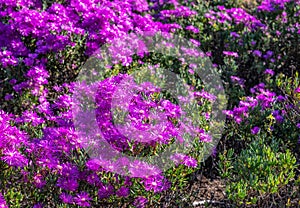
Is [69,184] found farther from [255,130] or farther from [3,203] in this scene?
[255,130]

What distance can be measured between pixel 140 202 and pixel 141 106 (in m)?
0.69

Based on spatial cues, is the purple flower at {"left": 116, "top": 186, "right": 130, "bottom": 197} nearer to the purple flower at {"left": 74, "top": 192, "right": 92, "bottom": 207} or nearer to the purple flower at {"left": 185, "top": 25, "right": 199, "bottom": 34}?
the purple flower at {"left": 74, "top": 192, "right": 92, "bottom": 207}

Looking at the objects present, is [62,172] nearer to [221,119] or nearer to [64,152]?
[64,152]

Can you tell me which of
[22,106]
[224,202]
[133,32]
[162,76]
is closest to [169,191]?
[224,202]

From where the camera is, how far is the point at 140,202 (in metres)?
3.23

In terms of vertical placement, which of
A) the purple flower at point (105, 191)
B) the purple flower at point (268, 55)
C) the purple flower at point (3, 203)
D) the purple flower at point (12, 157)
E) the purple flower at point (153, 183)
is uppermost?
the purple flower at point (12, 157)

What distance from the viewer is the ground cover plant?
10.2ft

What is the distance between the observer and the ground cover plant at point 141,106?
122 inches

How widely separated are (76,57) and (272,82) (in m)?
2.45

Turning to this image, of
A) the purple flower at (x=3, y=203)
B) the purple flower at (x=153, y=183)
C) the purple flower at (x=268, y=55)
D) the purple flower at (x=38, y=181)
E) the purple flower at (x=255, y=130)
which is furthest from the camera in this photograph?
the purple flower at (x=268, y=55)

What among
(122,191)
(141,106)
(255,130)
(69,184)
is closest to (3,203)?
(69,184)

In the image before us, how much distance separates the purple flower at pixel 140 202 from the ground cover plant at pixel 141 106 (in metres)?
0.01

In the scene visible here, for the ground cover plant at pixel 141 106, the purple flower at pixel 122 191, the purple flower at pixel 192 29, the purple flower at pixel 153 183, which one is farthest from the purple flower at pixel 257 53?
the purple flower at pixel 122 191

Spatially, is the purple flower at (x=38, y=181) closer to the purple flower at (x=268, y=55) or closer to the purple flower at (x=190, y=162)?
the purple flower at (x=190, y=162)
